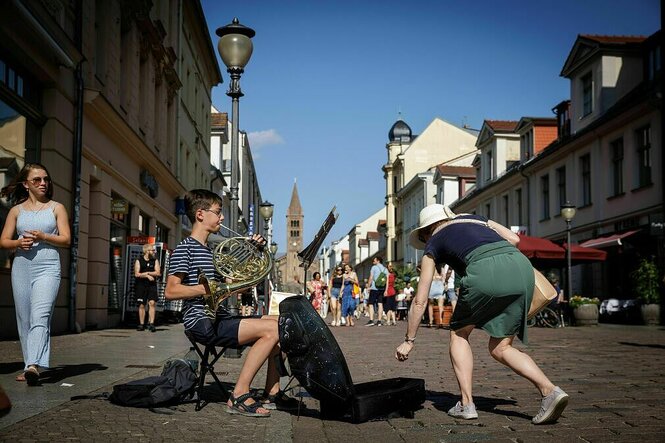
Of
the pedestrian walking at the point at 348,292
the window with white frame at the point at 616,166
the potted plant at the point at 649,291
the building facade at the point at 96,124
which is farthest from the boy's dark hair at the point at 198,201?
the window with white frame at the point at 616,166

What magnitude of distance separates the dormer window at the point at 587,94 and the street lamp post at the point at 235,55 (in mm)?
21956

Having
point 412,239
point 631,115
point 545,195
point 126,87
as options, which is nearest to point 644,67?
point 631,115

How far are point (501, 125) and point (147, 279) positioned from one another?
1217 inches

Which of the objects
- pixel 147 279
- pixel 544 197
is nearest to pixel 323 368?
pixel 147 279

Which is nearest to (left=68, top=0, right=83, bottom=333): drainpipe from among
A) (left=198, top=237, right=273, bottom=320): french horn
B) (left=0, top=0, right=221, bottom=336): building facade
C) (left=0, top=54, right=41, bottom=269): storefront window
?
(left=0, top=0, right=221, bottom=336): building facade

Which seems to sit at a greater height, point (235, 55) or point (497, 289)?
point (235, 55)

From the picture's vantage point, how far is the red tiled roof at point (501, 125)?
42406 millimetres

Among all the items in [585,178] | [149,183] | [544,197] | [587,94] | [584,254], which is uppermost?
[587,94]

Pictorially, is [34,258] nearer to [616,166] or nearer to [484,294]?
[484,294]

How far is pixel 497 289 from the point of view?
4902 millimetres

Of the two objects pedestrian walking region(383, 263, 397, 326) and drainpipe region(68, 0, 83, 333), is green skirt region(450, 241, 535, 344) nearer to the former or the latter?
drainpipe region(68, 0, 83, 333)

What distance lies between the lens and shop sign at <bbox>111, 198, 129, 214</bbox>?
18484mm

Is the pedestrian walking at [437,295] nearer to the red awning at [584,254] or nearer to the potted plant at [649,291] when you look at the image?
the red awning at [584,254]

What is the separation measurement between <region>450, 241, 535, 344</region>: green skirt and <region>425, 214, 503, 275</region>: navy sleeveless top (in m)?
0.05
